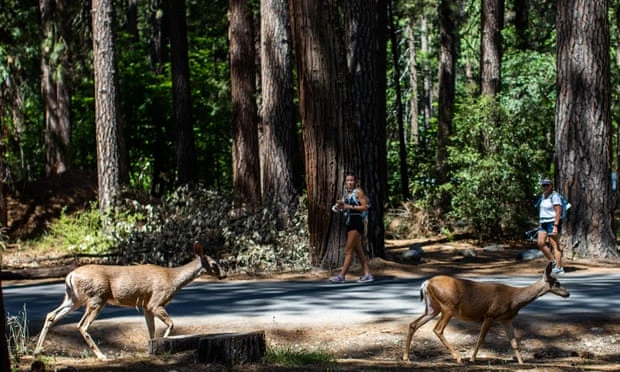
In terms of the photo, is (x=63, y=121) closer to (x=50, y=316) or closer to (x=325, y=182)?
(x=325, y=182)

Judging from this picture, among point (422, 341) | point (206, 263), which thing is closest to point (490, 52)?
point (422, 341)

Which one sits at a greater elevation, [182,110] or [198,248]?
[182,110]

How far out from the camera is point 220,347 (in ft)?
29.5

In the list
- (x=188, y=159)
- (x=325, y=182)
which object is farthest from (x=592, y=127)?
(x=188, y=159)

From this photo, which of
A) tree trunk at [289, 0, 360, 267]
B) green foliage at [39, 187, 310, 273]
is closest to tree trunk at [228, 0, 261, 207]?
green foliage at [39, 187, 310, 273]

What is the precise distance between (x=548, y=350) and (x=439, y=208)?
16.8 metres

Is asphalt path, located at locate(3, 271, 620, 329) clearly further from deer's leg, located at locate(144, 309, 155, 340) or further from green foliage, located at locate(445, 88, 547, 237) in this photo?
green foliage, located at locate(445, 88, 547, 237)

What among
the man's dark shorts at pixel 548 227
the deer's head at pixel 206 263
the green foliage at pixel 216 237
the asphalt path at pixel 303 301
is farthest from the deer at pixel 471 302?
the green foliage at pixel 216 237

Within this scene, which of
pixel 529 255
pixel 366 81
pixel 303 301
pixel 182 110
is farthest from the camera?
pixel 182 110

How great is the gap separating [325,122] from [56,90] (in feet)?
64.2

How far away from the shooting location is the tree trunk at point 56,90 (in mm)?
31731

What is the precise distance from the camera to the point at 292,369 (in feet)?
28.8

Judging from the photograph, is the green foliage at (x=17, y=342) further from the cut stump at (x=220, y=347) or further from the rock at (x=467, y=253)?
the rock at (x=467, y=253)

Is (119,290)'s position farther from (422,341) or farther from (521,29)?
(521,29)
